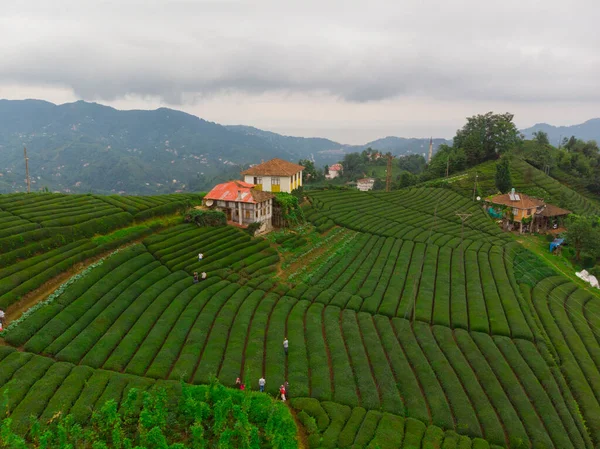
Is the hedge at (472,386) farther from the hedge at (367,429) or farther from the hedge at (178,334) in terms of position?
the hedge at (178,334)

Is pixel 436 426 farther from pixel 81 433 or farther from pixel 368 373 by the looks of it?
pixel 81 433

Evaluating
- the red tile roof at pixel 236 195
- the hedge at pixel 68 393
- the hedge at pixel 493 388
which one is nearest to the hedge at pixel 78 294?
the hedge at pixel 68 393

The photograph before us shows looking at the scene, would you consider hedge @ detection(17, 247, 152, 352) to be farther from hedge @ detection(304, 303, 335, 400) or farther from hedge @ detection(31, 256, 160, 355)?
hedge @ detection(304, 303, 335, 400)

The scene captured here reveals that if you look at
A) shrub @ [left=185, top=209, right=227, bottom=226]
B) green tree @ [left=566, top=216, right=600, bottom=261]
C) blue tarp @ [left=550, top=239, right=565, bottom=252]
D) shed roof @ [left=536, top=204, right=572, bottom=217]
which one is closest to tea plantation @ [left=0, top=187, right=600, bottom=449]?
shrub @ [left=185, top=209, right=227, bottom=226]

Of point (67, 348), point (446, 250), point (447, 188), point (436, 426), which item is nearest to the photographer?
point (436, 426)

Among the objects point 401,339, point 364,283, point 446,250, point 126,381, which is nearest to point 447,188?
point 446,250

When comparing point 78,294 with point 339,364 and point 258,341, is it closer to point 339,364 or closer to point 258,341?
point 258,341

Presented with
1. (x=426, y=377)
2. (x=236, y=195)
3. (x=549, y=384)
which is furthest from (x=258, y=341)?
(x=236, y=195)

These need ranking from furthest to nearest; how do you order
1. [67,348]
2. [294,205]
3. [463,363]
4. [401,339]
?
[294,205] → [401,339] → [463,363] → [67,348]
